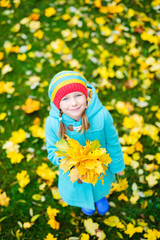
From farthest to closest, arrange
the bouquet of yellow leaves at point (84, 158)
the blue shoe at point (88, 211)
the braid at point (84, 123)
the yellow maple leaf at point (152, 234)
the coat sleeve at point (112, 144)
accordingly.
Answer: the blue shoe at point (88, 211)
the yellow maple leaf at point (152, 234)
the coat sleeve at point (112, 144)
the braid at point (84, 123)
the bouquet of yellow leaves at point (84, 158)

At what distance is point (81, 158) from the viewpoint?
4.89ft

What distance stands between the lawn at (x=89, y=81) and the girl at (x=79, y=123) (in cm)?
43

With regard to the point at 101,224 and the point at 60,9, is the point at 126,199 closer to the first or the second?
the point at 101,224

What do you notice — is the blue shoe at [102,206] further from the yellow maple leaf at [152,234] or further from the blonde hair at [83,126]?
the blonde hair at [83,126]

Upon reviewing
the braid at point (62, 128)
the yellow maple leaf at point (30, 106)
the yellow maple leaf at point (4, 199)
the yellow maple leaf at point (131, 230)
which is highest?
the braid at point (62, 128)

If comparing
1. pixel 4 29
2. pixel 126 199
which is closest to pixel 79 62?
pixel 4 29

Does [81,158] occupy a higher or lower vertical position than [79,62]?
higher

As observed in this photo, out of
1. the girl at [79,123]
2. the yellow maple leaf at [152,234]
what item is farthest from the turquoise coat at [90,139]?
→ the yellow maple leaf at [152,234]

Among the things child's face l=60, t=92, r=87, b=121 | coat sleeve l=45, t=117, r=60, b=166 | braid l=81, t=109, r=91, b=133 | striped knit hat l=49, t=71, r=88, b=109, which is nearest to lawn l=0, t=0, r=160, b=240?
coat sleeve l=45, t=117, r=60, b=166

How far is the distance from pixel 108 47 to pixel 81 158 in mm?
2422

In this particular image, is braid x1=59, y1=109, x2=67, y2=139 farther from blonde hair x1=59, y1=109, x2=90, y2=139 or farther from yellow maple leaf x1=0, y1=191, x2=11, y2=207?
yellow maple leaf x1=0, y1=191, x2=11, y2=207

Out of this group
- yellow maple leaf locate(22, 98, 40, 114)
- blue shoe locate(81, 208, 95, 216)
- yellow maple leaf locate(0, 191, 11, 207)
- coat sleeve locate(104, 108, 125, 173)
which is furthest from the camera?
yellow maple leaf locate(22, 98, 40, 114)

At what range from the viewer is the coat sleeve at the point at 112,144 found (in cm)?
175

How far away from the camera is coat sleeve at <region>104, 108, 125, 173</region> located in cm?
175
